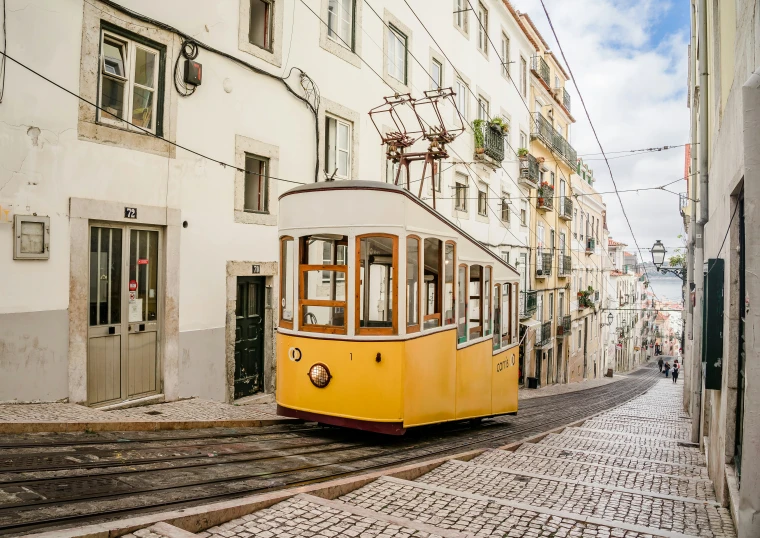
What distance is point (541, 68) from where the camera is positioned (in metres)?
28.3

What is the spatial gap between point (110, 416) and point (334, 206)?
3.66m

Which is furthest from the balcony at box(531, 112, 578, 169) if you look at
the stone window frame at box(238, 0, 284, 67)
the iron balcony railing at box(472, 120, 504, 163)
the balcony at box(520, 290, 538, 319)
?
the stone window frame at box(238, 0, 284, 67)

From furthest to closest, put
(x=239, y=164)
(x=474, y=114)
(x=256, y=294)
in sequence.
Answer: (x=474, y=114) < (x=256, y=294) < (x=239, y=164)

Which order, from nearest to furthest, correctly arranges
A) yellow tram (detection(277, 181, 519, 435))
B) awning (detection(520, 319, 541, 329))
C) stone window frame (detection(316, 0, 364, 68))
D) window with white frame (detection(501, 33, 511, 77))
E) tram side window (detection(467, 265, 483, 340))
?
1. yellow tram (detection(277, 181, 519, 435))
2. tram side window (detection(467, 265, 483, 340))
3. stone window frame (detection(316, 0, 364, 68))
4. awning (detection(520, 319, 541, 329))
5. window with white frame (detection(501, 33, 511, 77))

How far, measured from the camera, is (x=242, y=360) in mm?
10586

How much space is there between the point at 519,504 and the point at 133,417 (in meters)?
4.80

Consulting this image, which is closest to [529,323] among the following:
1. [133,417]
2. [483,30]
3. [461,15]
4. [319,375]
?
[483,30]

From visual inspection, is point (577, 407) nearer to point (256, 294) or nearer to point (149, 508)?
point (256, 294)

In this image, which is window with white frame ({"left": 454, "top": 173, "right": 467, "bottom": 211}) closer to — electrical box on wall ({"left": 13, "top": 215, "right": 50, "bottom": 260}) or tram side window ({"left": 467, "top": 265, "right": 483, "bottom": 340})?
tram side window ({"left": 467, "top": 265, "right": 483, "bottom": 340})

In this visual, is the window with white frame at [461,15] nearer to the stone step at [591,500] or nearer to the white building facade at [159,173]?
the white building facade at [159,173]

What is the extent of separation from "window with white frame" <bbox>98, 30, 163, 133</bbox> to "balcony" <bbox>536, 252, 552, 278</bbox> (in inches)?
829

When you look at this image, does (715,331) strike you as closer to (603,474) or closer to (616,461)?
(603,474)

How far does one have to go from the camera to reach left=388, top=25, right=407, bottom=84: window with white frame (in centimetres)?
1529

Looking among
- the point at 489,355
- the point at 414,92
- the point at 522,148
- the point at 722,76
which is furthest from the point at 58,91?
the point at 522,148
